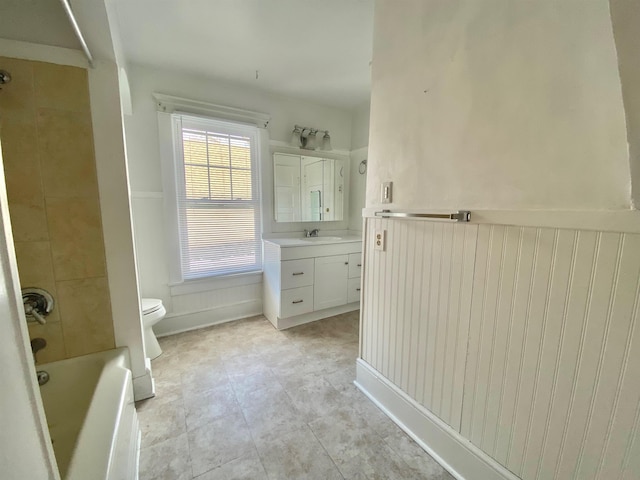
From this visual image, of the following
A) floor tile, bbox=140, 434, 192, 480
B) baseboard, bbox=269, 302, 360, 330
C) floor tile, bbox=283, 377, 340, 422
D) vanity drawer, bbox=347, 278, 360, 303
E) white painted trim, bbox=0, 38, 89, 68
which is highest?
white painted trim, bbox=0, 38, 89, 68

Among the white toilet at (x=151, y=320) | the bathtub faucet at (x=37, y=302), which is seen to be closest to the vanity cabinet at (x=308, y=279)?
the white toilet at (x=151, y=320)

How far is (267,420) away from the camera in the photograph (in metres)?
1.54

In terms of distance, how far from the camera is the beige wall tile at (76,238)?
54.0 inches

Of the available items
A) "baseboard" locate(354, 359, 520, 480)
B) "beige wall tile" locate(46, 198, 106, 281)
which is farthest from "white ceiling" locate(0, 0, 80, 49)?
"baseboard" locate(354, 359, 520, 480)

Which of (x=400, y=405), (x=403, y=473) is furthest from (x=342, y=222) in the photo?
(x=403, y=473)

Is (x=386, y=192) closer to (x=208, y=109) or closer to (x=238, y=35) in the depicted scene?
(x=238, y=35)

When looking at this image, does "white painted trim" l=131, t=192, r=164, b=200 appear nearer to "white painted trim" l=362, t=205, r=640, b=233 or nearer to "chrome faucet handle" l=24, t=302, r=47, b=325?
"chrome faucet handle" l=24, t=302, r=47, b=325

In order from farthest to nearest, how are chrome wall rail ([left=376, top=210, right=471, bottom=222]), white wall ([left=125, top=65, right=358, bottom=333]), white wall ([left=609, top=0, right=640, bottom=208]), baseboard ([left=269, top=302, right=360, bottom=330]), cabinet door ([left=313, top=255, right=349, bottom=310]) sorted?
cabinet door ([left=313, top=255, right=349, bottom=310]), baseboard ([left=269, top=302, right=360, bottom=330]), white wall ([left=125, top=65, right=358, bottom=333]), chrome wall rail ([left=376, top=210, right=471, bottom=222]), white wall ([left=609, top=0, right=640, bottom=208])

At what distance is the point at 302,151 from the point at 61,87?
2.08 m

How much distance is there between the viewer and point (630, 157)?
2.39ft

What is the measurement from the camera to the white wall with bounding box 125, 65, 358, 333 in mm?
2287

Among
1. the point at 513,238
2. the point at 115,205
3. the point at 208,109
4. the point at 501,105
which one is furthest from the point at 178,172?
the point at 513,238

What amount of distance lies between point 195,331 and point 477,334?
244 centimetres

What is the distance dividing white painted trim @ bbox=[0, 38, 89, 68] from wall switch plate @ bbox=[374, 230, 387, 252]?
177 centimetres
